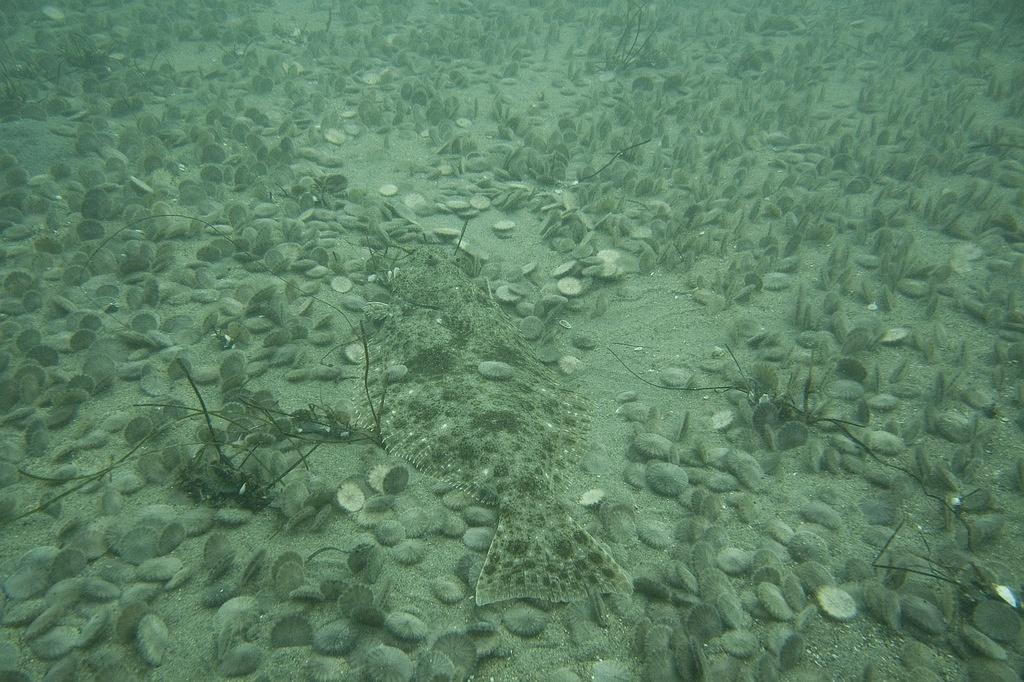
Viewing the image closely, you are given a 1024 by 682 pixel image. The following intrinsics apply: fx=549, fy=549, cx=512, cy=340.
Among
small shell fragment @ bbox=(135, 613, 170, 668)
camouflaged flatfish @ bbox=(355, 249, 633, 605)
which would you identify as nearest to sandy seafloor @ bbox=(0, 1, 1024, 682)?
small shell fragment @ bbox=(135, 613, 170, 668)

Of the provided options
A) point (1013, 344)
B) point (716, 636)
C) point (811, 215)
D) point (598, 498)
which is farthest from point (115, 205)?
point (1013, 344)

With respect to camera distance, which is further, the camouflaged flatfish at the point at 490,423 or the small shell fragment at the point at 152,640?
the camouflaged flatfish at the point at 490,423

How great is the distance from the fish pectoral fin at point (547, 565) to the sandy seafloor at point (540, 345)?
97 mm

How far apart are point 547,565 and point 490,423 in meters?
0.85

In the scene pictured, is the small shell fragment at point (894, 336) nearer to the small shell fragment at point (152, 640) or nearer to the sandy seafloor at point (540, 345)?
the sandy seafloor at point (540, 345)

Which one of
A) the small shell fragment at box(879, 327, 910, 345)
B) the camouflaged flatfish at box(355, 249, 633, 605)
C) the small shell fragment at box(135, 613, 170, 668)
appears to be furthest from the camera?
the small shell fragment at box(879, 327, 910, 345)

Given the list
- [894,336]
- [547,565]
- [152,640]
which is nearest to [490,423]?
[547,565]

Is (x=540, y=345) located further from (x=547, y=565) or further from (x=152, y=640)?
(x=152, y=640)

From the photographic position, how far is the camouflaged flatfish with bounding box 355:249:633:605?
262 cm

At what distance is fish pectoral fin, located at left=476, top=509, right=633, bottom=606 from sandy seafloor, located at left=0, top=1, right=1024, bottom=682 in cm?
10

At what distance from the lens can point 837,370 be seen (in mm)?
3857

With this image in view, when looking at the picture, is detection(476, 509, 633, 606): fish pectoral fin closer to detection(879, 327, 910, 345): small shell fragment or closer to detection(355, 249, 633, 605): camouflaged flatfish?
detection(355, 249, 633, 605): camouflaged flatfish

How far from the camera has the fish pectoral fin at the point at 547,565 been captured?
8.36 ft

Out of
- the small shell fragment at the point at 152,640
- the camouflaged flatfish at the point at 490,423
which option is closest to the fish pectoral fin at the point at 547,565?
the camouflaged flatfish at the point at 490,423
